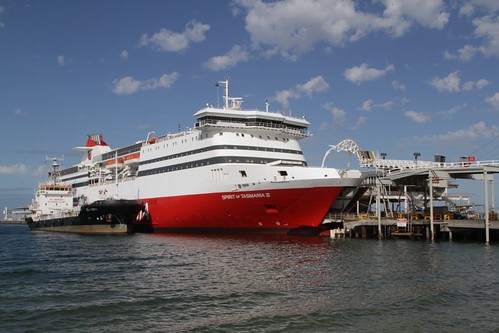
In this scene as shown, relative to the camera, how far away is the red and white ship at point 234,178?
36375mm

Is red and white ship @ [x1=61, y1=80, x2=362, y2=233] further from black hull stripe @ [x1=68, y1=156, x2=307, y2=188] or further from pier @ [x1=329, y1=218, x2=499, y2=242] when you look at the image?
pier @ [x1=329, y1=218, x2=499, y2=242]

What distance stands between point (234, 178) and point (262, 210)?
3858mm

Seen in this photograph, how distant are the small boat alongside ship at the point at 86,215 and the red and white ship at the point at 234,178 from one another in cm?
228

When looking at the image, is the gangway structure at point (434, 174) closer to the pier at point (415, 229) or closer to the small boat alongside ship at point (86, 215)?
the pier at point (415, 229)

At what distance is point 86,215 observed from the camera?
51906 millimetres

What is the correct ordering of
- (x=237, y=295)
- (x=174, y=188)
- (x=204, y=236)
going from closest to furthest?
1. (x=237, y=295)
2. (x=204, y=236)
3. (x=174, y=188)

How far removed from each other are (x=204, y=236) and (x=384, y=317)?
2724 centimetres

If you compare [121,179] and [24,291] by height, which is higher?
[121,179]

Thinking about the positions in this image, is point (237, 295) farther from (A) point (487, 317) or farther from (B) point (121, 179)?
(B) point (121, 179)

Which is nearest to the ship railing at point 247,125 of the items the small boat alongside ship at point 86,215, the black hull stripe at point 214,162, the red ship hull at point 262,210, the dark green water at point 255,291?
the black hull stripe at point 214,162

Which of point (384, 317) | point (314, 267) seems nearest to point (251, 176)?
point (314, 267)

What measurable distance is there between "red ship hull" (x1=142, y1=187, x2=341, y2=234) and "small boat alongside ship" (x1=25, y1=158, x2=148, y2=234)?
9683 millimetres

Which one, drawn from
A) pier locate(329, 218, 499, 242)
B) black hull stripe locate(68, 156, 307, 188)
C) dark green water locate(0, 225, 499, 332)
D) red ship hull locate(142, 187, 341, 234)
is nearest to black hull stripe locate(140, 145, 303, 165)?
black hull stripe locate(68, 156, 307, 188)

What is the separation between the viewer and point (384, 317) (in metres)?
14.1
